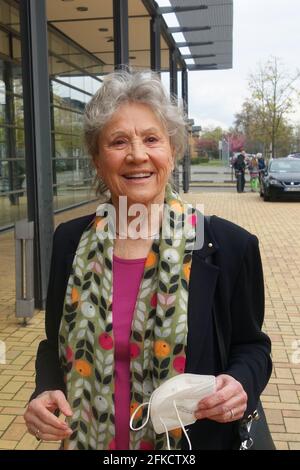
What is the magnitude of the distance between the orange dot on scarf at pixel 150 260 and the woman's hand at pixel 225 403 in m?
0.38

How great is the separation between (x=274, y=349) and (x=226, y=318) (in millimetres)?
3404

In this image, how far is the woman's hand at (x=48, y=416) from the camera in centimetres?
154

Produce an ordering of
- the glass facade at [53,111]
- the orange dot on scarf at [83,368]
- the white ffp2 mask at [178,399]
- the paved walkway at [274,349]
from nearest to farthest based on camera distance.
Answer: the white ffp2 mask at [178,399]
the orange dot on scarf at [83,368]
the paved walkway at [274,349]
the glass facade at [53,111]

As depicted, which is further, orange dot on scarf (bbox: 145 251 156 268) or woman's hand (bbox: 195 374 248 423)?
orange dot on scarf (bbox: 145 251 156 268)

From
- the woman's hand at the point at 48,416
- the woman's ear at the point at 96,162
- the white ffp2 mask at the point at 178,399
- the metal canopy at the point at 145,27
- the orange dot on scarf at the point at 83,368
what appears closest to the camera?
the white ffp2 mask at the point at 178,399

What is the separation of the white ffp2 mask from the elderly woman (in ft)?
0.24

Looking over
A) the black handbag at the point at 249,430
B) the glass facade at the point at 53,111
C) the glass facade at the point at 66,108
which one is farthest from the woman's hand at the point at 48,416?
the glass facade at the point at 66,108

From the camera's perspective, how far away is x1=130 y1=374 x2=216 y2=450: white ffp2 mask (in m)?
1.43

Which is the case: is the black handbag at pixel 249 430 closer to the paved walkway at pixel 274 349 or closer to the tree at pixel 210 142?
the paved walkway at pixel 274 349

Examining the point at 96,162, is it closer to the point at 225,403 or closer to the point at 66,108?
the point at 225,403

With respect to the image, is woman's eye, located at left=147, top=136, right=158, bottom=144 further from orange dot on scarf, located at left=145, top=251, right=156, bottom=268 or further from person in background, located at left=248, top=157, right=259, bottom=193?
person in background, located at left=248, top=157, right=259, bottom=193

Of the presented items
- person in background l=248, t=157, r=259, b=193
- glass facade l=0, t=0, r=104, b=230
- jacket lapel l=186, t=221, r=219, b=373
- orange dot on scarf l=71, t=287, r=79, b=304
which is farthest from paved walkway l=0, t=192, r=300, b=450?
person in background l=248, t=157, r=259, b=193

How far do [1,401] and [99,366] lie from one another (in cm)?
253
